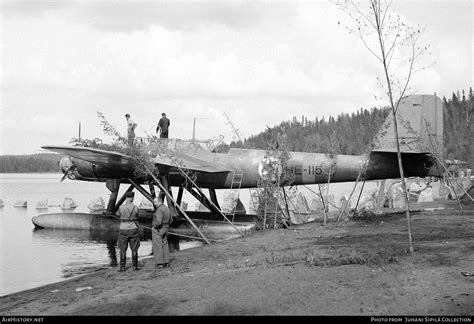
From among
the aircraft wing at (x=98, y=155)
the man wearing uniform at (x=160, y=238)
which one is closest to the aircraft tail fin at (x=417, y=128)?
the man wearing uniform at (x=160, y=238)

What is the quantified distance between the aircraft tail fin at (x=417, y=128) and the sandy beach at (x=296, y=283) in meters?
5.58

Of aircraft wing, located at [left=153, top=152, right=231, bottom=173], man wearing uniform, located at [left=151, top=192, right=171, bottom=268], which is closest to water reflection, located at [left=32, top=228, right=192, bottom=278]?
aircraft wing, located at [left=153, top=152, right=231, bottom=173]

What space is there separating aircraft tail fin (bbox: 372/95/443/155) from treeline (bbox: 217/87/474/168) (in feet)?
3.11

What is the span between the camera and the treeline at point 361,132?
1200 inches

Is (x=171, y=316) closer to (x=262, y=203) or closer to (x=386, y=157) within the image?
(x=262, y=203)

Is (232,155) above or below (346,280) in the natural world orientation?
above

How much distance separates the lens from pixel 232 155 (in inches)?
921

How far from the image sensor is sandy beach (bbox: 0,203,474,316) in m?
8.53

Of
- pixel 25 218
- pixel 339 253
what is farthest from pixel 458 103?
pixel 339 253

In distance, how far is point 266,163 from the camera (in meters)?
21.1

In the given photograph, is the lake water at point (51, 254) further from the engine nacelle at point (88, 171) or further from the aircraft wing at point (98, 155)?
the aircraft wing at point (98, 155)

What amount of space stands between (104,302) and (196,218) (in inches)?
575

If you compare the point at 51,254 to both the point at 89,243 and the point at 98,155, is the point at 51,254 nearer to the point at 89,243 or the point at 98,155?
the point at 89,243

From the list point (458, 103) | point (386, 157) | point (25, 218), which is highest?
point (458, 103)
